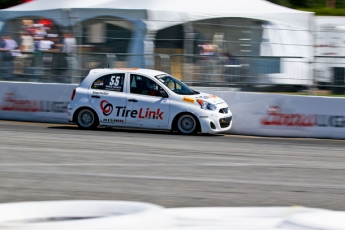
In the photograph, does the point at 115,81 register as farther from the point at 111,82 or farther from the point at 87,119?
the point at 87,119

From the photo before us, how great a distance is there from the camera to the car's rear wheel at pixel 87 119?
14578 millimetres

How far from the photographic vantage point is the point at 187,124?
13914 mm

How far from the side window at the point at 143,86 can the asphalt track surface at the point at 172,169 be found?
1.04 meters

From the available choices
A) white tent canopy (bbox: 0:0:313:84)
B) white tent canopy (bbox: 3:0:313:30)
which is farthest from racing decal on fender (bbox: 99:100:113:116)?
white tent canopy (bbox: 3:0:313:30)

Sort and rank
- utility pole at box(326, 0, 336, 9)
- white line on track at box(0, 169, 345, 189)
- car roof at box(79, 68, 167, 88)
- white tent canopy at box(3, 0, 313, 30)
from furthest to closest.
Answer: utility pole at box(326, 0, 336, 9) → white tent canopy at box(3, 0, 313, 30) → car roof at box(79, 68, 167, 88) → white line on track at box(0, 169, 345, 189)

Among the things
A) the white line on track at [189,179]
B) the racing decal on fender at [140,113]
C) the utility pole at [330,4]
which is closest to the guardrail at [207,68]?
the racing decal on fender at [140,113]

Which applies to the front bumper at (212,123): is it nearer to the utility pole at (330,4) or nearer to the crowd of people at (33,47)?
the crowd of people at (33,47)

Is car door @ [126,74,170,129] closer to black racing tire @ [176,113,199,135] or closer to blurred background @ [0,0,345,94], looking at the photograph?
black racing tire @ [176,113,199,135]

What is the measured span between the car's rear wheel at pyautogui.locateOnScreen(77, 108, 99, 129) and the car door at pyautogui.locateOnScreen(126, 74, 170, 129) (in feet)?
2.88

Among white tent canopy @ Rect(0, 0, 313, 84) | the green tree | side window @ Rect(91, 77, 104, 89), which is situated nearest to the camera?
side window @ Rect(91, 77, 104, 89)

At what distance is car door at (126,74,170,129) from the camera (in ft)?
46.0

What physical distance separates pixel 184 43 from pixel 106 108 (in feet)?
11.7

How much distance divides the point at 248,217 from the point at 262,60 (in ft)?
39.1

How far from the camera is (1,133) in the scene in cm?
1340
